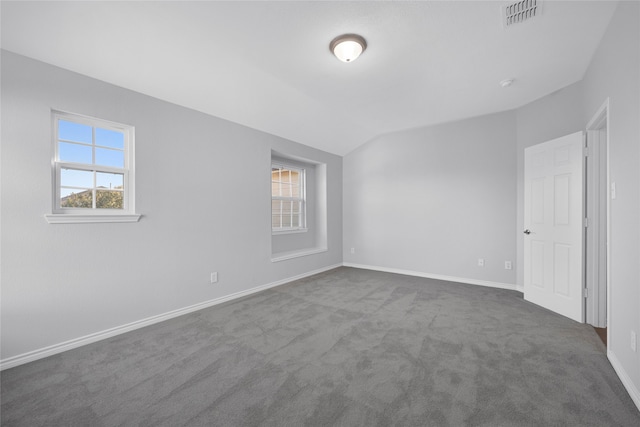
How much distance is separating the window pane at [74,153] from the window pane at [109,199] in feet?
A: 1.03

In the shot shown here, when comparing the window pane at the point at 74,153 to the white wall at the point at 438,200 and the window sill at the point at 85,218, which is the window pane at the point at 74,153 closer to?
the window sill at the point at 85,218

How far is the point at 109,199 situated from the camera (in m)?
2.60

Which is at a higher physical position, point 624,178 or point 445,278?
point 624,178

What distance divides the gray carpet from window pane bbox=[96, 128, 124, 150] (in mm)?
1895

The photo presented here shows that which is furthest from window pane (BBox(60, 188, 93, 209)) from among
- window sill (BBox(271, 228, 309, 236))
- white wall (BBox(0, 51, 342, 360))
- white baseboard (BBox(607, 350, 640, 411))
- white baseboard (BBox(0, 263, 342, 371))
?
white baseboard (BBox(607, 350, 640, 411))

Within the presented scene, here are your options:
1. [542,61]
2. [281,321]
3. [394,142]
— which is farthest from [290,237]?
[542,61]

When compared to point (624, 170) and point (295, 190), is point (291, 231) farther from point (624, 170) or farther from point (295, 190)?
point (624, 170)

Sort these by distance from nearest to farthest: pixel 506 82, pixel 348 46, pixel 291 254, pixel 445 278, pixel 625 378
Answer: pixel 625 378
pixel 348 46
pixel 506 82
pixel 445 278
pixel 291 254

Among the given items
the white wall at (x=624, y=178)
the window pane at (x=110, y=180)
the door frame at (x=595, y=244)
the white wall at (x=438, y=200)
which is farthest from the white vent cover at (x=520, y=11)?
the window pane at (x=110, y=180)

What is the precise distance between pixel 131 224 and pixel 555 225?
4.78m

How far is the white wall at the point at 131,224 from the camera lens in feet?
6.76

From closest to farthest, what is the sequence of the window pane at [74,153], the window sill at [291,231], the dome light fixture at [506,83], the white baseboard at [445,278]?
the window pane at [74,153] → the dome light fixture at [506,83] → the white baseboard at [445,278] → the window sill at [291,231]

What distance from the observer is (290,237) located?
518cm

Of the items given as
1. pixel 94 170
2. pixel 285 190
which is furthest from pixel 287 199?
Result: pixel 94 170
